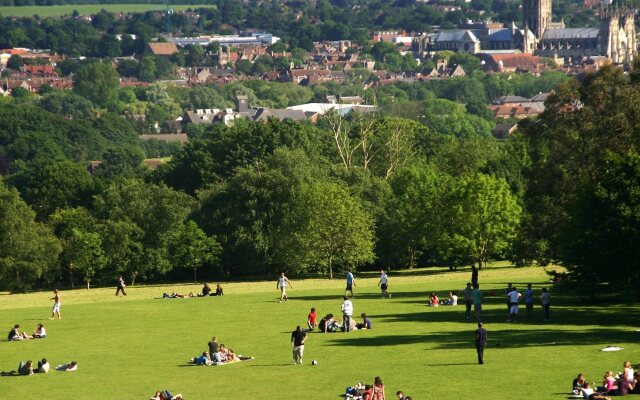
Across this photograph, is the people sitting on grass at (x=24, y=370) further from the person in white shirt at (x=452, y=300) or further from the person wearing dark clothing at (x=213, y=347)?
the person in white shirt at (x=452, y=300)

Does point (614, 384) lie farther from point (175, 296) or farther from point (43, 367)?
point (175, 296)

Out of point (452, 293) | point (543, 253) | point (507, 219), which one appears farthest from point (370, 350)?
point (507, 219)

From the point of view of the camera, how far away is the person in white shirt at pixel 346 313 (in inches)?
1893

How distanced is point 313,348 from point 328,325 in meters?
3.36

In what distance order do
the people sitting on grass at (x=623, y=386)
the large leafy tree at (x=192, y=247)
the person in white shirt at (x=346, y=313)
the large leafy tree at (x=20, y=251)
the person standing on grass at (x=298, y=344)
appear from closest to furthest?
the people sitting on grass at (x=623, y=386) → the person standing on grass at (x=298, y=344) → the person in white shirt at (x=346, y=313) → the large leafy tree at (x=20, y=251) → the large leafy tree at (x=192, y=247)

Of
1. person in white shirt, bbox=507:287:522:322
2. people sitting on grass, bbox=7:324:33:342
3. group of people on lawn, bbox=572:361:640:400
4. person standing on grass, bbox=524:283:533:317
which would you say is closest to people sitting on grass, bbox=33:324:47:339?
people sitting on grass, bbox=7:324:33:342

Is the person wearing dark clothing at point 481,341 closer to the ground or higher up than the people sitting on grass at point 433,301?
higher up

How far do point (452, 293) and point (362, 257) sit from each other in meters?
20.0

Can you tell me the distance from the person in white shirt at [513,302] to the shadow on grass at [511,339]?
1551 millimetres

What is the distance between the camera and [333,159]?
105188 millimetres

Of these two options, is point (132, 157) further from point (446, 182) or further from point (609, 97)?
point (609, 97)

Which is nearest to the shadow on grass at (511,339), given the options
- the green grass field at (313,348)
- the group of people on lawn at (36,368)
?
the green grass field at (313,348)

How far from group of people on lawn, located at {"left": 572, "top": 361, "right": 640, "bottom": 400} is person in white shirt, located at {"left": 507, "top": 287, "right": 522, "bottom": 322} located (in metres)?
11.1

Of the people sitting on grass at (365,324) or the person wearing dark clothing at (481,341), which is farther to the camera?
the people sitting on grass at (365,324)
